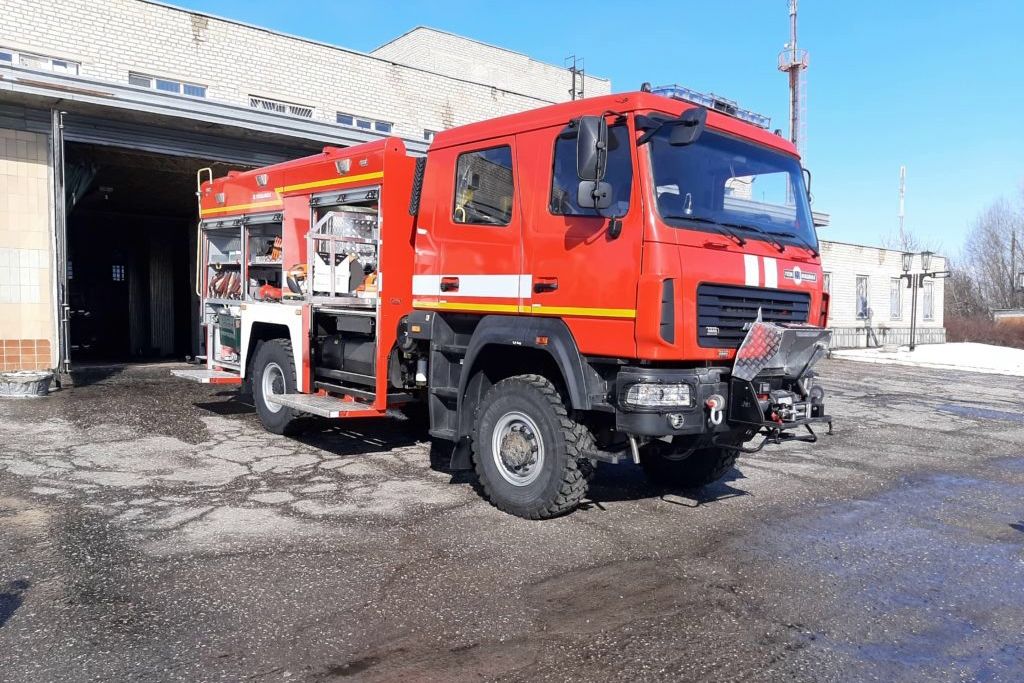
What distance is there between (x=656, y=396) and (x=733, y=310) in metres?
0.91

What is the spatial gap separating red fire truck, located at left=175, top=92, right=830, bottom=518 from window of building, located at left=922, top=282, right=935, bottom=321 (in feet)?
102

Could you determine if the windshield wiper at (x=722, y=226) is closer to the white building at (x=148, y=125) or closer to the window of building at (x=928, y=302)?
the white building at (x=148, y=125)

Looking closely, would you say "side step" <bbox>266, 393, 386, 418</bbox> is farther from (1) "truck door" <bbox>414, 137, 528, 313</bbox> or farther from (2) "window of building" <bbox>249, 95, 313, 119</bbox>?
(2) "window of building" <bbox>249, 95, 313, 119</bbox>

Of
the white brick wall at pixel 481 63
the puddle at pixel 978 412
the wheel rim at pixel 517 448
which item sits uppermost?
the white brick wall at pixel 481 63

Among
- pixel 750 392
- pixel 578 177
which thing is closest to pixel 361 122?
pixel 578 177

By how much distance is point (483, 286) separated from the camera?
6109 millimetres

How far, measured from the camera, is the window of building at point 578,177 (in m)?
5.21

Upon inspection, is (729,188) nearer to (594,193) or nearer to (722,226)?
(722,226)

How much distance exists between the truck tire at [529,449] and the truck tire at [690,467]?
39.1 inches

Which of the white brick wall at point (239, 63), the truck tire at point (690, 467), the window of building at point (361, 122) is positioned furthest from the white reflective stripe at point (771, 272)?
the window of building at point (361, 122)

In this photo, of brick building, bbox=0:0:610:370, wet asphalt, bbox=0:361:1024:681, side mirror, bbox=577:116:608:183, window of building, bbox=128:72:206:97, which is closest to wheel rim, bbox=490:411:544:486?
wet asphalt, bbox=0:361:1024:681

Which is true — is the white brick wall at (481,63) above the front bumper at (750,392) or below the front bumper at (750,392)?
above

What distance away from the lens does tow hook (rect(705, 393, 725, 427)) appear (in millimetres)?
5152

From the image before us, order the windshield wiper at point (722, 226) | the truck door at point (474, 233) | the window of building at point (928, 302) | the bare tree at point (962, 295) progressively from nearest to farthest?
the windshield wiper at point (722, 226) < the truck door at point (474, 233) < the window of building at point (928, 302) < the bare tree at point (962, 295)
